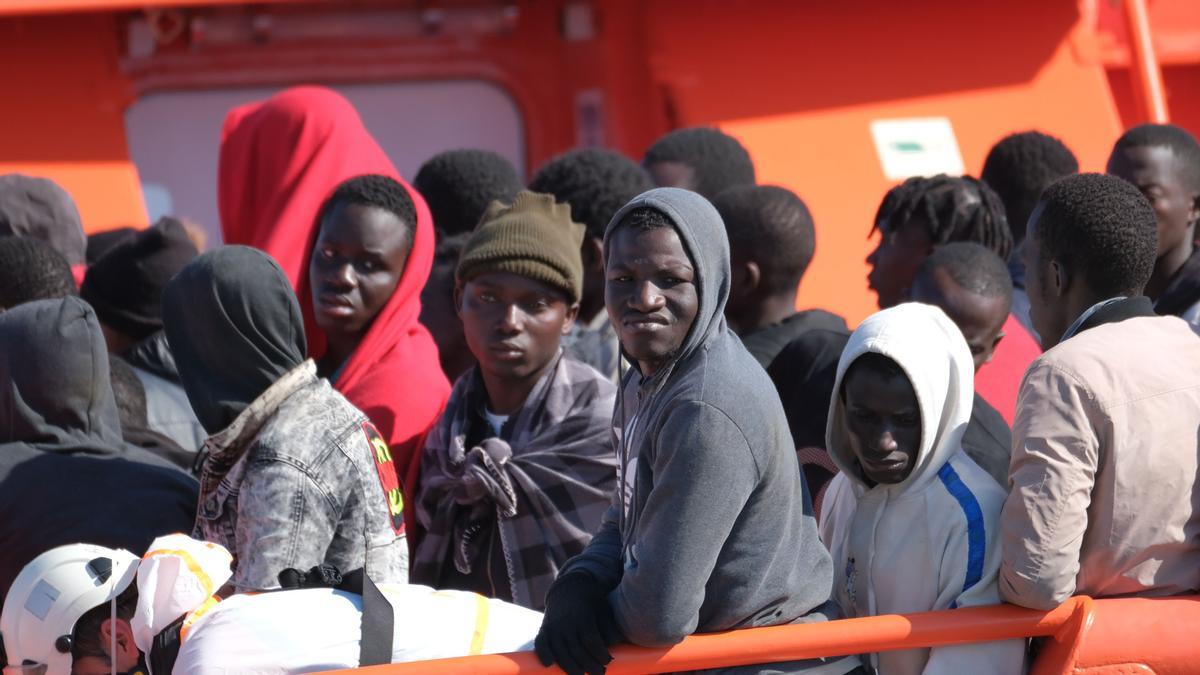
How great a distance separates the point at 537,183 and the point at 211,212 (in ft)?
6.67

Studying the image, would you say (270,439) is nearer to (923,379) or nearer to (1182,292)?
(923,379)

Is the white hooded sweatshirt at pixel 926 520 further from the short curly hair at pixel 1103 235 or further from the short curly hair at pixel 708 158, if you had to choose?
the short curly hair at pixel 708 158

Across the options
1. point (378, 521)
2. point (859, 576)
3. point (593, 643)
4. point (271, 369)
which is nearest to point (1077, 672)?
point (859, 576)

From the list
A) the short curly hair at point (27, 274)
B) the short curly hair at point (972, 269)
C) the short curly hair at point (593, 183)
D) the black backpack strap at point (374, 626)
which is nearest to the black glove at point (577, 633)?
the black backpack strap at point (374, 626)

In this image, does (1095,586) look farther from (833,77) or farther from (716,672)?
(833,77)

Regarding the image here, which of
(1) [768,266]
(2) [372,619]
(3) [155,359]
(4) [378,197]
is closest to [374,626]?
(2) [372,619]

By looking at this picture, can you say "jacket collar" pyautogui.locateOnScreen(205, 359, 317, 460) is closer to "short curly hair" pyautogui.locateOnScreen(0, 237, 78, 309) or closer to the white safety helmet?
the white safety helmet

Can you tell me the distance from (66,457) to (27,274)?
99cm

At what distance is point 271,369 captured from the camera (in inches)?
128

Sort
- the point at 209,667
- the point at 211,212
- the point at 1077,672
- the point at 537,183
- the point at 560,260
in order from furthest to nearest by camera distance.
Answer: the point at 211,212, the point at 537,183, the point at 560,260, the point at 1077,672, the point at 209,667

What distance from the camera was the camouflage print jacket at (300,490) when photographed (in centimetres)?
307

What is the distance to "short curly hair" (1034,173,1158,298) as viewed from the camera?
320cm

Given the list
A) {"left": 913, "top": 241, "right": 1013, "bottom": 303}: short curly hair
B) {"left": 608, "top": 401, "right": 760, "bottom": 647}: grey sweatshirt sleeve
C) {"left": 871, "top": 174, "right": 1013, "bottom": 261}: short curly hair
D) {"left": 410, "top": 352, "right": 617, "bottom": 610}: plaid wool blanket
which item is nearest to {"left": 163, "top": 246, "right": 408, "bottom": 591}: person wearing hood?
{"left": 410, "top": 352, "right": 617, "bottom": 610}: plaid wool blanket

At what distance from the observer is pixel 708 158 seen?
5.34 m
